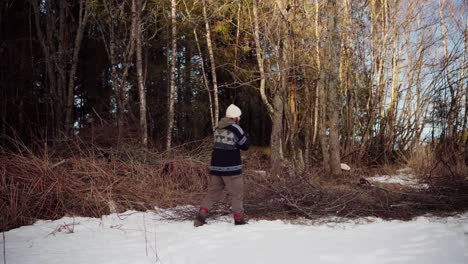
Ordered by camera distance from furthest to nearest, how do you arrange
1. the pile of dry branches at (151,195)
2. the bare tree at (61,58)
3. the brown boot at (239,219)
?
the bare tree at (61,58), the pile of dry branches at (151,195), the brown boot at (239,219)

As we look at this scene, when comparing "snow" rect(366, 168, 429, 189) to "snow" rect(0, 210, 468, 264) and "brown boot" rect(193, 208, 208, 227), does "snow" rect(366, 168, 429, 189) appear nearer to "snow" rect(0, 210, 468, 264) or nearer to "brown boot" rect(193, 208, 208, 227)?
"snow" rect(0, 210, 468, 264)

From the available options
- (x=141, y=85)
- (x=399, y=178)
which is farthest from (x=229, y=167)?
(x=399, y=178)

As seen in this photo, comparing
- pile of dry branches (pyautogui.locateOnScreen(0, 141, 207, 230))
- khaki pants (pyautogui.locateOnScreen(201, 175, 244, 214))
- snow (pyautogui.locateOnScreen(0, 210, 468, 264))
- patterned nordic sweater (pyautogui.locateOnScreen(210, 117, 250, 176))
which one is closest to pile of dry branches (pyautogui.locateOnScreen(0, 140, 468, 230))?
pile of dry branches (pyautogui.locateOnScreen(0, 141, 207, 230))

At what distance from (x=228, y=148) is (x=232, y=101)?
1407 cm

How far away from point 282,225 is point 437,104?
10042 mm

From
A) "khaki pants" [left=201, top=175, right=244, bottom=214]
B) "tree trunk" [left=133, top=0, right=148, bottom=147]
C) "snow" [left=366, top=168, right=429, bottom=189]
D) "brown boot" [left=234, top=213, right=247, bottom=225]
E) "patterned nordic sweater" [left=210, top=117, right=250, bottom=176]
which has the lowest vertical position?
"snow" [left=366, top=168, right=429, bottom=189]

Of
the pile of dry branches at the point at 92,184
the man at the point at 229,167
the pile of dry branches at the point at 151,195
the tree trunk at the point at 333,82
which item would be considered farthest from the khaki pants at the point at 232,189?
the tree trunk at the point at 333,82

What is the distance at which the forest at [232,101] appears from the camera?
6.55 m

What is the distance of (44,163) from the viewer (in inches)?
270

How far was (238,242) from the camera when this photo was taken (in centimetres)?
447

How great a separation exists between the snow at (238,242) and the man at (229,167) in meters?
0.25

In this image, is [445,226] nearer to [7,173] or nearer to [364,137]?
[7,173]

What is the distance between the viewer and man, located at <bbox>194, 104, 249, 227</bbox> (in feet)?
17.6

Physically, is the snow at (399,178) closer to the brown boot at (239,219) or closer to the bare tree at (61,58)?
the brown boot at (239,219)
